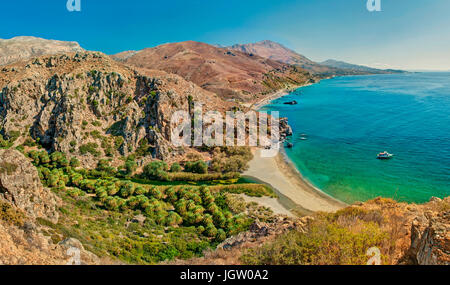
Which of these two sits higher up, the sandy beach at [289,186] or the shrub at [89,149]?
the shrub at [89,149]

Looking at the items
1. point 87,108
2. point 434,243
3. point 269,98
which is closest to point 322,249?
point 434,243

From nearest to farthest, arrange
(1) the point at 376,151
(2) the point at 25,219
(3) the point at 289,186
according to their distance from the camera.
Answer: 1. (2) the point at 25,219
2. (3) the point at 289,186
3. (1) the point at 376,151

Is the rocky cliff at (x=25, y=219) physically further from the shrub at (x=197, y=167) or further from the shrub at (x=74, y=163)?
the shrub at (x=197, y=167)

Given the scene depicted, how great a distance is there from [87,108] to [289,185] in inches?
1992

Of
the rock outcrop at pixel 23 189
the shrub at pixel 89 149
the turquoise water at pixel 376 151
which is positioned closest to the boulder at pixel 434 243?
the rock outcrop at pixel 23 189

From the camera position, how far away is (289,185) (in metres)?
43.7

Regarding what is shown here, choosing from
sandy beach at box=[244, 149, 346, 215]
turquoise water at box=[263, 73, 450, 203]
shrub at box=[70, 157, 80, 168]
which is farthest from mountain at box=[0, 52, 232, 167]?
turquoise water at box=[263, 73, 450, 203]

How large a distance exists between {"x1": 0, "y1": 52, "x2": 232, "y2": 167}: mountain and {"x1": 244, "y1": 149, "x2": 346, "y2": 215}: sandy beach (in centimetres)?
1993

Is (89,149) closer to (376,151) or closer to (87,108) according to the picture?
(87,108)

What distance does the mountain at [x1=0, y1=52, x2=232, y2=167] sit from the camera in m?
51.0

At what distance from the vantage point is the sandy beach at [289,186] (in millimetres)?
36656

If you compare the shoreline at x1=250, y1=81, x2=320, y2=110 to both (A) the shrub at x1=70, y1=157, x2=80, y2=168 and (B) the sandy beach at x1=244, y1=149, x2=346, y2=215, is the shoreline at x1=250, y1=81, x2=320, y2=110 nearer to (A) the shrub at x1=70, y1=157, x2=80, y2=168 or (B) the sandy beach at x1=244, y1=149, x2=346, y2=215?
(B) the sandy beach at x1=244, y1=149, x2=346, y2=215

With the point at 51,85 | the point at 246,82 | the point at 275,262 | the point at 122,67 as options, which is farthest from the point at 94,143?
the point at 246,82
